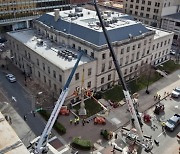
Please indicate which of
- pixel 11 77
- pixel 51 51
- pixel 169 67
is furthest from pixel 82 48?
pixel 169 67

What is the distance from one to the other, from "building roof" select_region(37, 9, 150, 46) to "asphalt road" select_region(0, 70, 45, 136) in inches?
813

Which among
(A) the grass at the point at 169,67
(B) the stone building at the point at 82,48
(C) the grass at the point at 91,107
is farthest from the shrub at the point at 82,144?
(A) the grass at the point at 169,67

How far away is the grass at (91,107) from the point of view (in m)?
56.8

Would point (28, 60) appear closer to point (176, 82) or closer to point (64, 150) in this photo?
point (64, 150)

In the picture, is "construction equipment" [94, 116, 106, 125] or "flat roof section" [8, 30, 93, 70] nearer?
"construction equipment" [94, 116, 106, 125]

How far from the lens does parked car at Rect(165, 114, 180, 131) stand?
52.5 metres

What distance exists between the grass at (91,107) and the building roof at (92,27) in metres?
14.5

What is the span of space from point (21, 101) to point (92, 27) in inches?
1063

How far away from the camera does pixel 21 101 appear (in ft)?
197

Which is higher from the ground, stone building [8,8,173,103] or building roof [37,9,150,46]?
building roof [37,9,150,46]

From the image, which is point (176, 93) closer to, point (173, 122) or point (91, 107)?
point (173, 122)

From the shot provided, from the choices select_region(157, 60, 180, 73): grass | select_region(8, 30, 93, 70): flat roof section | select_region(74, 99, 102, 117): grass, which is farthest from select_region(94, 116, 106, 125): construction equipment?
select_region(157, 60, 180, 73): grass

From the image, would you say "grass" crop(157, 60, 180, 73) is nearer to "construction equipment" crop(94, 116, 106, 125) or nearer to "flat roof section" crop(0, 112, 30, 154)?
"construction equipment" crop(94, 116, 106, 125)

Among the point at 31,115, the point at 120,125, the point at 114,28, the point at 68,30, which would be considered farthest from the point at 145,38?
the point at 31,115
